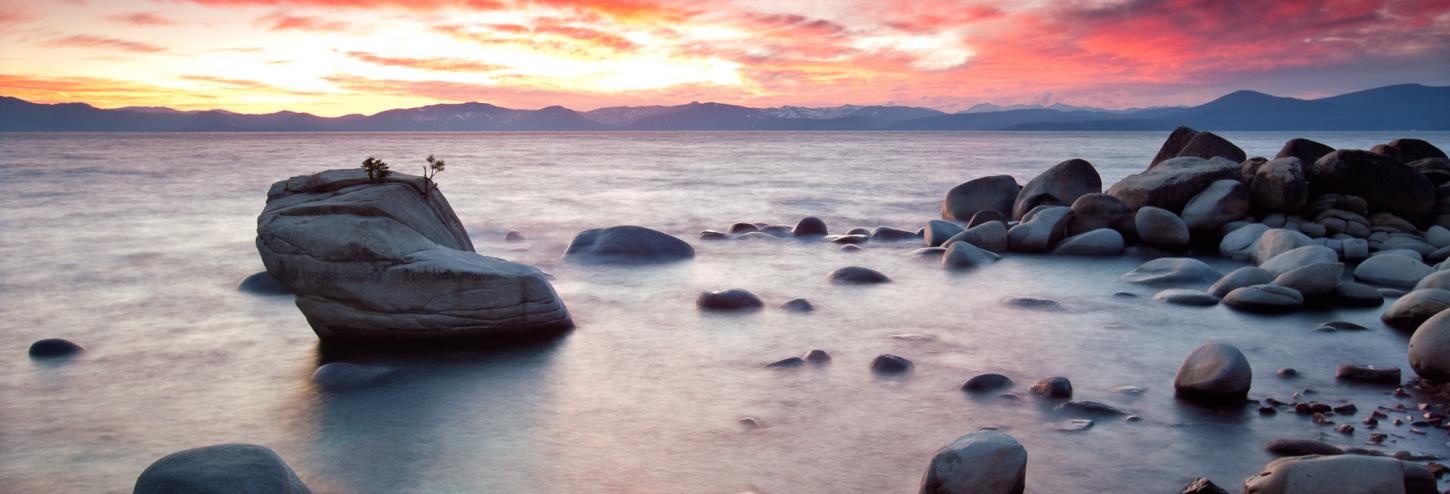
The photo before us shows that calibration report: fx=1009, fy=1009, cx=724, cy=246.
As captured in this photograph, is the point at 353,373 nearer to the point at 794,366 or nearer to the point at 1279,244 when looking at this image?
the point at 794,366

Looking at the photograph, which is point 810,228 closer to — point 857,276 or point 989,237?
point 989,237

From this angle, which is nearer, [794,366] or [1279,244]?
[794,366]

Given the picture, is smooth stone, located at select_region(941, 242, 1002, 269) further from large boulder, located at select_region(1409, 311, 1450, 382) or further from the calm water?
large boulder, located at select_region(1409, 311, 1450, 382)

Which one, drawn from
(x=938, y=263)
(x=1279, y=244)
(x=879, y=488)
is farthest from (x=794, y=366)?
(x=1279, y=244)

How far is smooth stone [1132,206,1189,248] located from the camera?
1631cm

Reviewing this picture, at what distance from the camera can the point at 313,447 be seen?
6969 millimetres

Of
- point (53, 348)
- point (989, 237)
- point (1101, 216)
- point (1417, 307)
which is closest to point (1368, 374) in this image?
point (1417, 307)

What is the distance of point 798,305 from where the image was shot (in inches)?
461

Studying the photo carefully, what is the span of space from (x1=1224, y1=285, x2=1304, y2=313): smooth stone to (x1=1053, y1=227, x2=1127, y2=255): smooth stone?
4392 millimetres

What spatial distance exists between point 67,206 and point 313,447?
77.9 feet

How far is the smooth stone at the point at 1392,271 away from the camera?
42.6ft

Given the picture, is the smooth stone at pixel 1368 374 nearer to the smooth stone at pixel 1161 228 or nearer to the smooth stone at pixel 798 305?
the smooth stone at pixel 798 305

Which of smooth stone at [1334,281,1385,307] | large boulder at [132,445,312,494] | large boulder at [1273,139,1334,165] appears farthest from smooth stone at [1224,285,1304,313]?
large boulder at [132,445,312,494]

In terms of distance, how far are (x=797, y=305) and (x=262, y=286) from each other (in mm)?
6770
